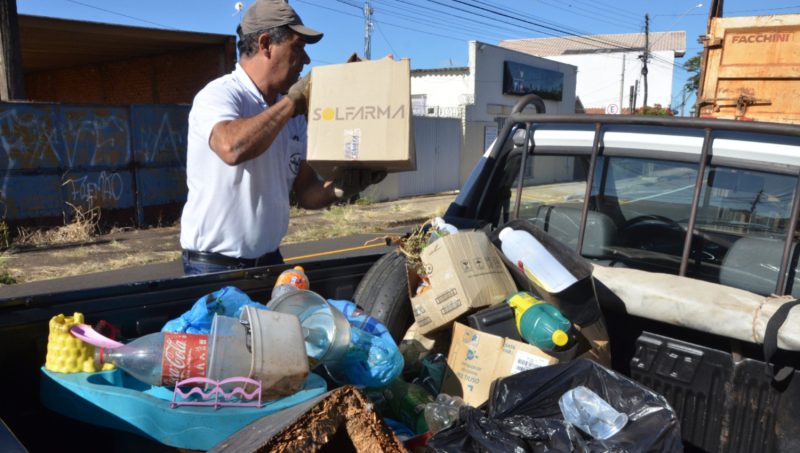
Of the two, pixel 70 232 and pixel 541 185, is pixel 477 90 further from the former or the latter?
pixel 541 185

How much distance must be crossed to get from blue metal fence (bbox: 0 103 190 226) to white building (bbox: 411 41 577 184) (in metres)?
11.6

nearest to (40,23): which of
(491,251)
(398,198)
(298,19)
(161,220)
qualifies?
(161,220)

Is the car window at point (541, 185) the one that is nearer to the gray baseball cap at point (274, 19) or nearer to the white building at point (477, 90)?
the gray baseball cap at point (274, 19)

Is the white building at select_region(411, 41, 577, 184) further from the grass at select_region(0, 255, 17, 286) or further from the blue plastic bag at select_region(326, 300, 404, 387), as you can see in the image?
the blue plastic bag at select_region(326, 300, 404, 387)

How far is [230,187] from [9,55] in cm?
1034

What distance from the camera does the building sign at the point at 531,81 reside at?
25.1m

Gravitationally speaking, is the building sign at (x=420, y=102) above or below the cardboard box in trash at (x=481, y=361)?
above

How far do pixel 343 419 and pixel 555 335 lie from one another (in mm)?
978

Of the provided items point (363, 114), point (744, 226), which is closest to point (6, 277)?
point (363, 114)

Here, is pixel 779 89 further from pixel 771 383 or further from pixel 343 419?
pixel 343 419

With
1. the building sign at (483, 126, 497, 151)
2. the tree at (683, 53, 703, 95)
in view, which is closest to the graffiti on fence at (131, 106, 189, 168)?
the building sign at (483, 126, 497, 151)

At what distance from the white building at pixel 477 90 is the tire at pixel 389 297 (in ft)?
64.7

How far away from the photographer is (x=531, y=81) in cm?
2730

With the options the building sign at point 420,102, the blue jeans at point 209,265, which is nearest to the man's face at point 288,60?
the blue jeans at point 209,265
